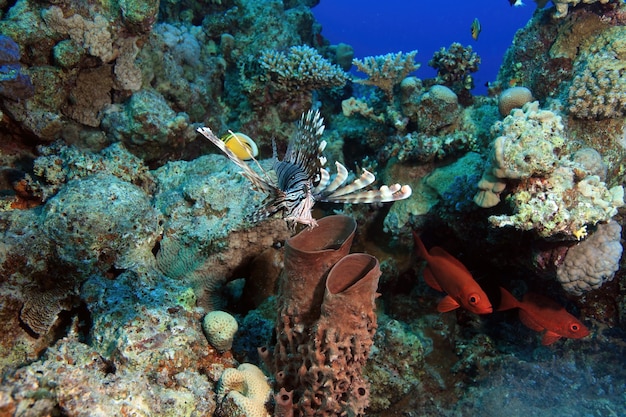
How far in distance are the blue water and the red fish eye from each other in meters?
91.1

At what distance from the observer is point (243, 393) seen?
8.56 ft

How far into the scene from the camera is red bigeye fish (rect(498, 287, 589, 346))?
344 centimetres

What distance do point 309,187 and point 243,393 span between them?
60.1 inches

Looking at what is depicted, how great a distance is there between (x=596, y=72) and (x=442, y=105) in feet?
5.22

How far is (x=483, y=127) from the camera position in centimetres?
479

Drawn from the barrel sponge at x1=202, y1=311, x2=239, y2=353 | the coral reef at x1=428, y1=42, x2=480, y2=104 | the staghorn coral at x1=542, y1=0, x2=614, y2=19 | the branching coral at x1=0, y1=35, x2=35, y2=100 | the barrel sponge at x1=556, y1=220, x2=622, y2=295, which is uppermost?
the staghorn coral at x1=542, y1=0, x2=614, y2=19

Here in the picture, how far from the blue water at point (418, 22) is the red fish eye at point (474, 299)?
3585 inches

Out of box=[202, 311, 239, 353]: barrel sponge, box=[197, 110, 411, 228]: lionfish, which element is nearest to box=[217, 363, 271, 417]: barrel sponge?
box=[202, 311, 239, 353]: barrel sponge

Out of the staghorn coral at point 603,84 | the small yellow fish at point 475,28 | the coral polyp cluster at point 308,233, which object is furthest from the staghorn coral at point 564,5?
the small yellow fish at point 475,28

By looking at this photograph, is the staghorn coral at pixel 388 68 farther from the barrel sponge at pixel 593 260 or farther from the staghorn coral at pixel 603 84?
the barrel sponge at pixel 593 260

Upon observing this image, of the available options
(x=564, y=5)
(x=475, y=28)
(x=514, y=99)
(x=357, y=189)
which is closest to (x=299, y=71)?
(x=514, y=99)

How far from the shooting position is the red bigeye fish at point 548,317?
11.3ft

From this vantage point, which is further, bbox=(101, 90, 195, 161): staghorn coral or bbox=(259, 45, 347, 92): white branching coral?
bbox=(259, 45, 347, 92): white branching coral

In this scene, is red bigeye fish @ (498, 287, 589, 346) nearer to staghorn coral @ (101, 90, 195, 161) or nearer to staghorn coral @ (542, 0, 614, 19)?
staghorn coral @ (542, 0, 614, 19)
